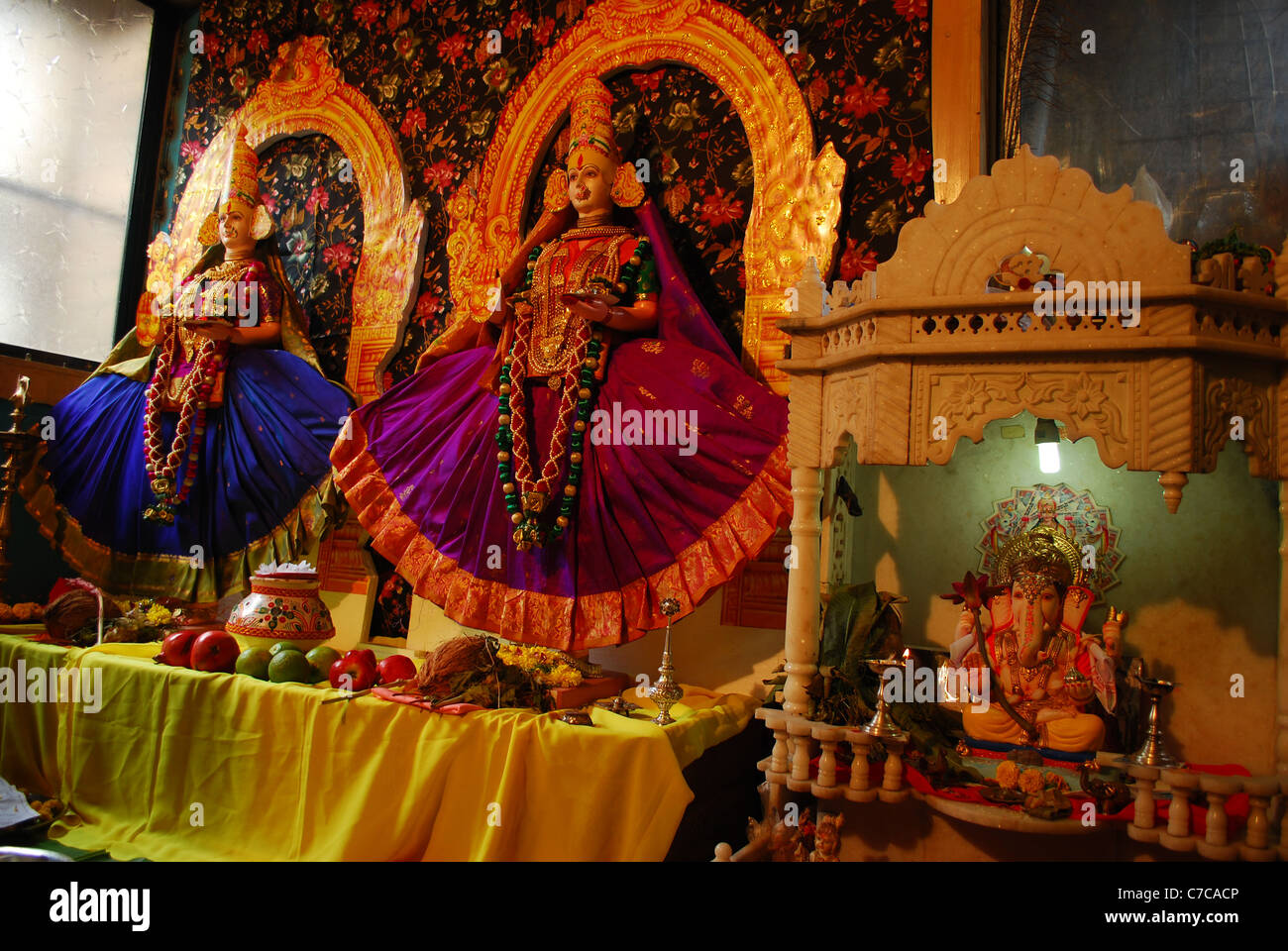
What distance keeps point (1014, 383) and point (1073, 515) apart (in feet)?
2.92

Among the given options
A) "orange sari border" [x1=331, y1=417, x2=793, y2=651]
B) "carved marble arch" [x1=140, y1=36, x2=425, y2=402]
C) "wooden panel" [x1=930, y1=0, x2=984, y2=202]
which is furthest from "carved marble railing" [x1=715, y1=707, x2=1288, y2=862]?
"carved marble arch" [x1=140, y1=36, x2=425, y2=402]

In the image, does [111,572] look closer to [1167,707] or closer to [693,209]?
[693,209]

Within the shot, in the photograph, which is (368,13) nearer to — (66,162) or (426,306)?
(426,306)

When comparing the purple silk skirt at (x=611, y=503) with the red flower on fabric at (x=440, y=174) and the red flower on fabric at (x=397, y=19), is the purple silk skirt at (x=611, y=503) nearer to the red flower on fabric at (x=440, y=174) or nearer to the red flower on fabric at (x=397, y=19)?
the red flower on fabric at (x=440, y=174)

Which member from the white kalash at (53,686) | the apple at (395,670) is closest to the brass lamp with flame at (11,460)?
the white kalash at (53,686)

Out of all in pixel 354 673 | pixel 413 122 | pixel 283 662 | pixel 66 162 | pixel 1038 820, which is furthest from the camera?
pixel 66 162

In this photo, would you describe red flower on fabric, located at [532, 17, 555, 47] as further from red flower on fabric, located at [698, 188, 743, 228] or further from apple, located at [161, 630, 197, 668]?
apple, located at [161, 630, 197, 668]

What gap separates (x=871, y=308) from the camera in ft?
8.96

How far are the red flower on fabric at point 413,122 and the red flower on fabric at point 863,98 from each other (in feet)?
8.06

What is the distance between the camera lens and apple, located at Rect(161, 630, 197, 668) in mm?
3689

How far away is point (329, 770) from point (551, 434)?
1494 millimetres

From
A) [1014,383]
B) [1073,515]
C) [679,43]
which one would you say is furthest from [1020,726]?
[679,43]

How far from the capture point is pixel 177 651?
3705mm

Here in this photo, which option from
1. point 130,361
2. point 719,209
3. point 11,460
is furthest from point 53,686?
point 719,209
